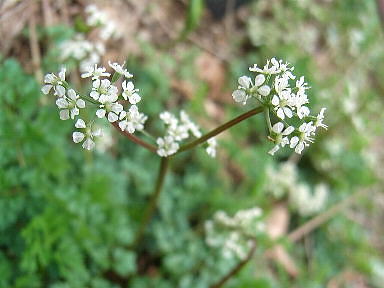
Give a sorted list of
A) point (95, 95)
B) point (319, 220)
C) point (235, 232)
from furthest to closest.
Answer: point (319, 220) → point (235, 232) → point (95, 95)

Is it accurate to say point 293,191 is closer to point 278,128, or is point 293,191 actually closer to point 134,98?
point 278,128

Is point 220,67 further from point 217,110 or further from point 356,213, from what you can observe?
point 356,213

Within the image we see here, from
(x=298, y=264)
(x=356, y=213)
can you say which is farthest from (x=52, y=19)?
(x=356, y=213)

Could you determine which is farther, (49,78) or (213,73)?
(213,73)

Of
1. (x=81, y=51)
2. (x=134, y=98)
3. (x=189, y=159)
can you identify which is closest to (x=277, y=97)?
(x=134, y=98)

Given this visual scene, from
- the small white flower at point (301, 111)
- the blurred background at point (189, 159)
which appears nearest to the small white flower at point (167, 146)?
the small white flower at point (301, 111)

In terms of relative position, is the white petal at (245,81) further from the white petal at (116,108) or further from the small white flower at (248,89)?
the white petal at (116,108)

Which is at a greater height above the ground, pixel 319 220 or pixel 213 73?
pixel 213 73
